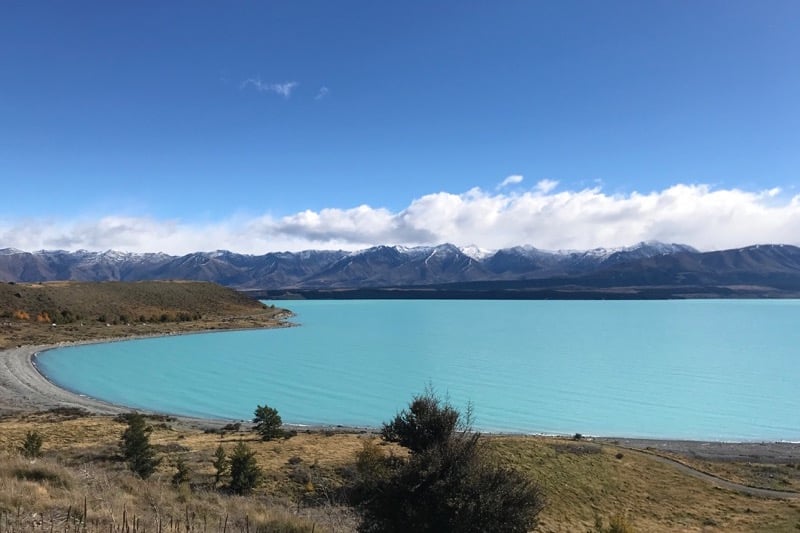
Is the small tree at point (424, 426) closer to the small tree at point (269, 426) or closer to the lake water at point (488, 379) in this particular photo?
the small tree at point (269, 426)

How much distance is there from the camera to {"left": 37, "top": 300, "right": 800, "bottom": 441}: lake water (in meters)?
40.9

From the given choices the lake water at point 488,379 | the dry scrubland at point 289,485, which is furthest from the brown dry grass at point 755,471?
the lake water at point 488,379

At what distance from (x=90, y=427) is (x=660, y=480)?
2803 cm

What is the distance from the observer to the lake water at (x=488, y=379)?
40875mm

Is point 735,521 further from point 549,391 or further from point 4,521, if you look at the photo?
point 549,391

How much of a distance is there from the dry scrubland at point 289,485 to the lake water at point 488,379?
40.0 feet

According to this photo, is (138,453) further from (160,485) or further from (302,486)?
(302,486)

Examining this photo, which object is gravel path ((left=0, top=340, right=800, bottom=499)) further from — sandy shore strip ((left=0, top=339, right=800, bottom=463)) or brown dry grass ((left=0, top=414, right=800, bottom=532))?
brown dry grass ((left=0, top=414, right=800, bottom=532))

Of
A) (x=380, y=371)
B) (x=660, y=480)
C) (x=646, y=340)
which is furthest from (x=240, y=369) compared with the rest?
(x=646, y=340)

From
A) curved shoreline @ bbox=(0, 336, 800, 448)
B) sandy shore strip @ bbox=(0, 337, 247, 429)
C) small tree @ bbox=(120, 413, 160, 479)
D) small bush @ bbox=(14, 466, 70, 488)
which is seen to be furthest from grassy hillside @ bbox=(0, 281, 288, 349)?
small bush @ bbox=(14, 466, 70, 488)

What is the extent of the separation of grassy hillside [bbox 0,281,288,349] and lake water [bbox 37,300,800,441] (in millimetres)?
9563

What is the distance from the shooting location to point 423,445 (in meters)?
14.9

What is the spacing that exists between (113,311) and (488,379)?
93663 mm

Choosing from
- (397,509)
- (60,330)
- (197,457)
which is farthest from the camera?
(60,330)
